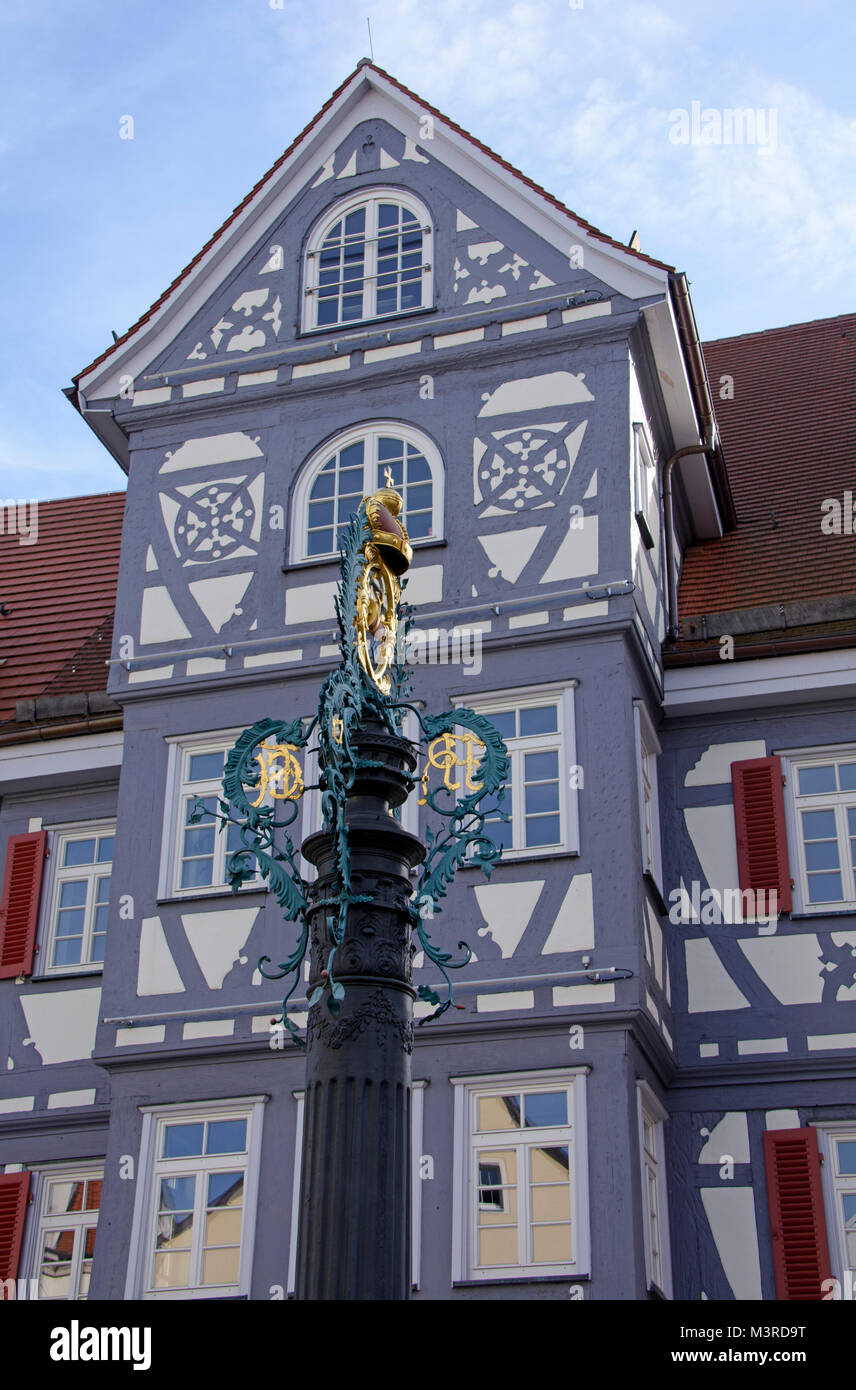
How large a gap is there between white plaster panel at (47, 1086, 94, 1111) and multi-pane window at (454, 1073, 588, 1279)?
3288 mm

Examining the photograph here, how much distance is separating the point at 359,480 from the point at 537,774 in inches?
122

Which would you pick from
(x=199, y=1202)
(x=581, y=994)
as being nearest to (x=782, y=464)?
(x=581, y=994)

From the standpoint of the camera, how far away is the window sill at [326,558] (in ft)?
44.2

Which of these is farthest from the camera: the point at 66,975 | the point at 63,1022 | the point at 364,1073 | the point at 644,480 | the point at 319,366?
the point at 319,366

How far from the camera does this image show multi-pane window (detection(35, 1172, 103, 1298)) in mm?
12938

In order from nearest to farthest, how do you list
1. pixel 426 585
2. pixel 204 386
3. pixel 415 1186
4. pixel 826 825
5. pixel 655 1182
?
pixel 415 1186 → pixel 655 1182 → pixel 826 825 → pixel 426 585 → pixel 204 386

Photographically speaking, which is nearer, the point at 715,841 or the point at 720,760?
the point at 715,841

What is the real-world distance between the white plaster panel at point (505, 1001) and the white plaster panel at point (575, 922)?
1.05 ft

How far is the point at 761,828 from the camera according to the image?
13.1 metres

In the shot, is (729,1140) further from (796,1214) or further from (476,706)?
(476,706)

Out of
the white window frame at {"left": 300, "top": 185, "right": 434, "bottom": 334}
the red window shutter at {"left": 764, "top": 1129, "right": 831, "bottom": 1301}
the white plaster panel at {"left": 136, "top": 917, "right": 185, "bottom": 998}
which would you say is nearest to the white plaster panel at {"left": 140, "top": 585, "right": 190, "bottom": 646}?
the white plaster panel at {"left": 136, "top": 917, "right": 185, "bottom": 998}

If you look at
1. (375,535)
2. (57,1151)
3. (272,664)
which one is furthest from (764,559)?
(375,535)

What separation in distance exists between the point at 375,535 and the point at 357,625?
15.3 inches
